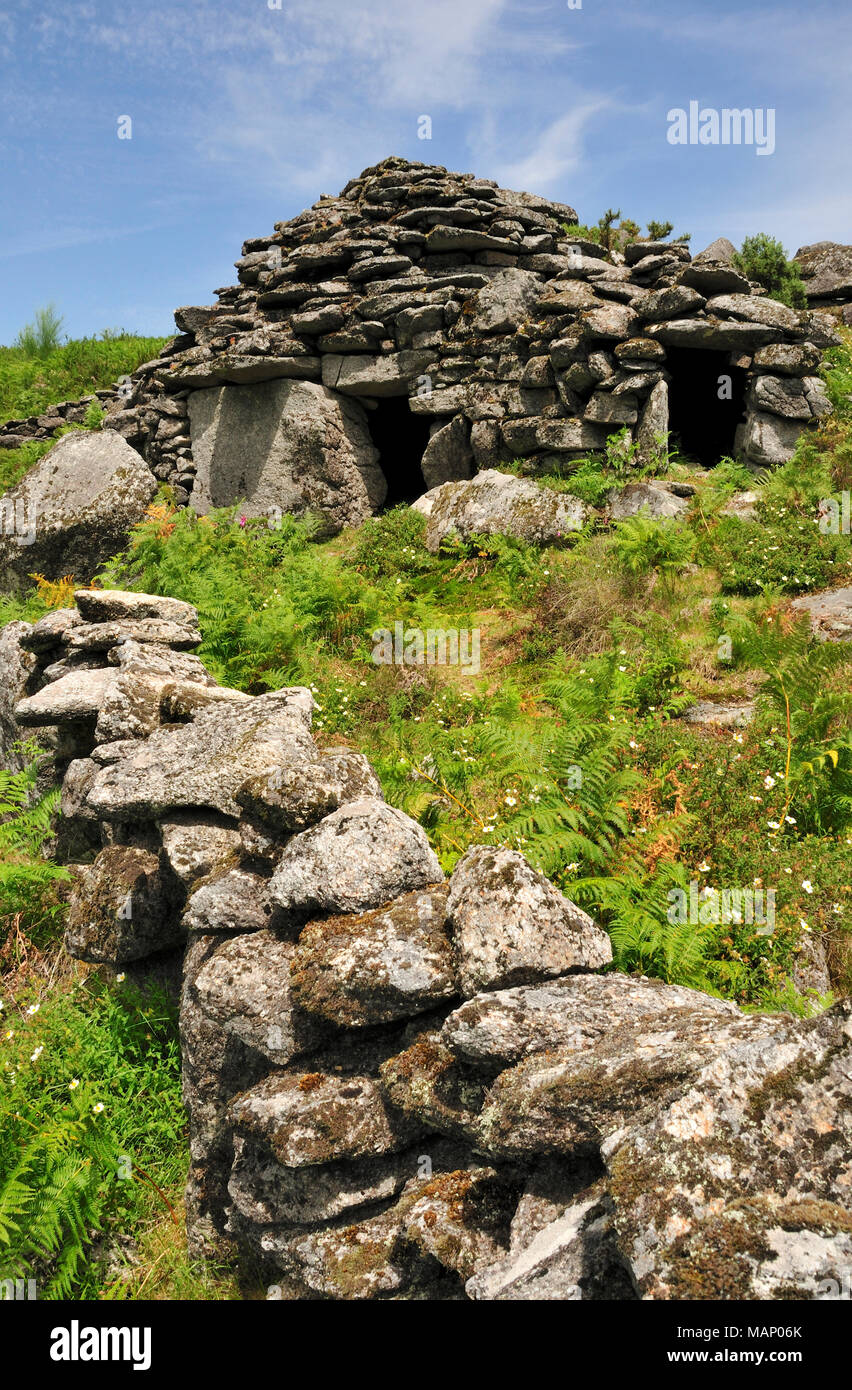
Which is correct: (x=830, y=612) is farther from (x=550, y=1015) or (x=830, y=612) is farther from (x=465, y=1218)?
(x=465, y=1218)

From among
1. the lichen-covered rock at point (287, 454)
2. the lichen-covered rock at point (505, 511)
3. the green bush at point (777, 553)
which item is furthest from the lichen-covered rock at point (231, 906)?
the lichen-covered rock at point (287, 454)

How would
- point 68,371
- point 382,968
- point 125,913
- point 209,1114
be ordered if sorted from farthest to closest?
point 68,371
point 125,913
point 209,1114
point 382,968

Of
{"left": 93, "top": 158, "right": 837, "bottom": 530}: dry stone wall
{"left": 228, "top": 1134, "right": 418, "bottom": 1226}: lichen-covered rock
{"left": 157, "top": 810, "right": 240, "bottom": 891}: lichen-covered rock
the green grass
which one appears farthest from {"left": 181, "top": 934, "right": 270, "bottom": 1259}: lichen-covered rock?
the green grass

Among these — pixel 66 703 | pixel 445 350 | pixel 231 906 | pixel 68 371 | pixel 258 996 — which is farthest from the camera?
pixel 68 371

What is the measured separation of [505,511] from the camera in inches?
433

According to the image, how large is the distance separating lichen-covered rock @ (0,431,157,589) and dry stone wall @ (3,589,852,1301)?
27.6ft

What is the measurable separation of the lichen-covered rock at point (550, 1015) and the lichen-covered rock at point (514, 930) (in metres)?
0.10

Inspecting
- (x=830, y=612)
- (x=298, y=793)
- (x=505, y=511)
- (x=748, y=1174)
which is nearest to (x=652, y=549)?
(x=830, y=612)

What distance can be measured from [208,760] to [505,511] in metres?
6.54

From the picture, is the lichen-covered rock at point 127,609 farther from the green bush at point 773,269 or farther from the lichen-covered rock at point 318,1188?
the green bush at point 773,269

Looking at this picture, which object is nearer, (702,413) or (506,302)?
(506,302)

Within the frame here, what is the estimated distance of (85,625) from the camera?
8328 mm

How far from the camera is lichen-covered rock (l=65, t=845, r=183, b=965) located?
556cm

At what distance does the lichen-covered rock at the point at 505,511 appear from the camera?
10.6 m
